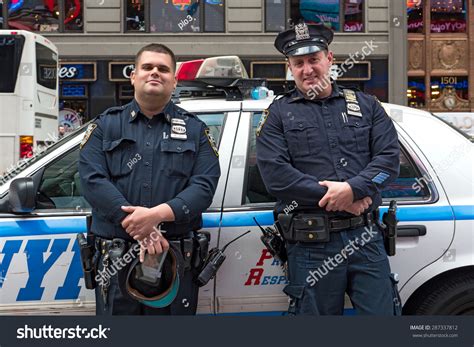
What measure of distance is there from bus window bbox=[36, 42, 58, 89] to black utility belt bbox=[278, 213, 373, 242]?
9.35 m

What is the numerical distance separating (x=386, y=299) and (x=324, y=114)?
98 cm

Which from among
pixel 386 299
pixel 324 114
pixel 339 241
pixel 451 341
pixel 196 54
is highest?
pixel 196 54

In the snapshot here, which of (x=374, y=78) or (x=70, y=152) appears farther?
(x=374, y=78)

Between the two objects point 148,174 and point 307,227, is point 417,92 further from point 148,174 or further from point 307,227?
point 148,174

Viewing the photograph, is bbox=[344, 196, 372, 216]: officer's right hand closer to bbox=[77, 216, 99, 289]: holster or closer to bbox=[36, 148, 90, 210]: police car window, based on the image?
bbox=[77, 216, 99, 289]: holster

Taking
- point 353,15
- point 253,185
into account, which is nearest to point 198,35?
point 353,15

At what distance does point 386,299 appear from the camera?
9.37ft

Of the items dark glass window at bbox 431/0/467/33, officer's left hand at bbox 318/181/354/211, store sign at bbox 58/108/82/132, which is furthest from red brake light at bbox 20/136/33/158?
→ dark glass window at bbox 431/0/467/33

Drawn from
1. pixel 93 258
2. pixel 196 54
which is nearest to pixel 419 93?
pixel 196 54

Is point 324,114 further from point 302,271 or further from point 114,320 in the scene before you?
point 114,320

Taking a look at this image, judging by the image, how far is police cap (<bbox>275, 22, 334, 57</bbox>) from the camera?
3.00 metres

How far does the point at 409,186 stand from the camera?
3.40 m

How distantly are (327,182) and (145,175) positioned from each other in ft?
2.97

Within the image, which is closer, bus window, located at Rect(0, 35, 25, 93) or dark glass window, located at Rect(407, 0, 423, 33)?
bus window, located at Rect(0, 35, 25, 93)
